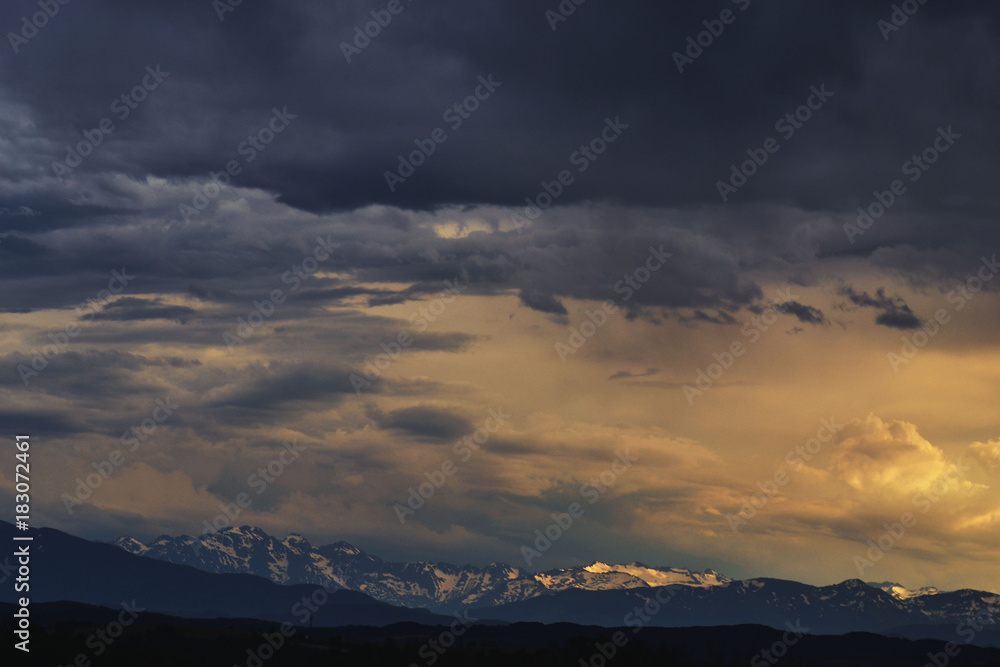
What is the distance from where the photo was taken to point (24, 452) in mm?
148625

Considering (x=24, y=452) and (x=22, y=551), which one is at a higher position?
(x=24, y=452)

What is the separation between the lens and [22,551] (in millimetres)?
146750

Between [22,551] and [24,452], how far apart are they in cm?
1377
